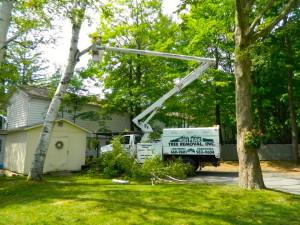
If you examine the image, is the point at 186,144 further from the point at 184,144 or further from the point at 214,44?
the point at 214,44

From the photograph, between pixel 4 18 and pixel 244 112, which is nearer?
pixel 4 18

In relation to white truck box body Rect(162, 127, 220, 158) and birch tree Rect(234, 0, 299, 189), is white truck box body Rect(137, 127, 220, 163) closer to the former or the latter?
white truck box body Rect(162, 127, 220, 158)

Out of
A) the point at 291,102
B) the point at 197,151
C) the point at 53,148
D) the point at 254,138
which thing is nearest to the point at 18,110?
the point at 53,148

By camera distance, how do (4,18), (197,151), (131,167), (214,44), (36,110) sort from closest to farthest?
(4,18)
(131,167)
(197,151)
(36,110)
(214,44)

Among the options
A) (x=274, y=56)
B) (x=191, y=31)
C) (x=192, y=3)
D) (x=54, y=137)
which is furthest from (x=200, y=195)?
(x=191, y=31)

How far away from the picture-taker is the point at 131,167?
36.3ft

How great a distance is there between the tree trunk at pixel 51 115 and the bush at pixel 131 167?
3.29 m

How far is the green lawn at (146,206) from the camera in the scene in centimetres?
492

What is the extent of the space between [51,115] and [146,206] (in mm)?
5728

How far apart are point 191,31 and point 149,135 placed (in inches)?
423

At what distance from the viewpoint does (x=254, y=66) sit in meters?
17.8

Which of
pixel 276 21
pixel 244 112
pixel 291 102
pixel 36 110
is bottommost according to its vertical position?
pixel 244 112

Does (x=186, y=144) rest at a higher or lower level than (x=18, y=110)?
lower

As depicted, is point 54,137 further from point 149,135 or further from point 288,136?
point 288,136
